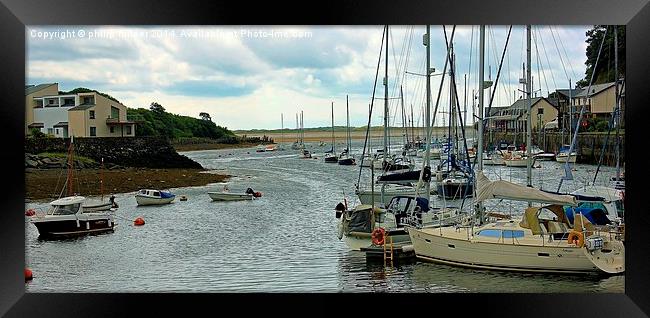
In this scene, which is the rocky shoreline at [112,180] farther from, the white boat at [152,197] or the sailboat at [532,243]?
the sailboat at [532,243]

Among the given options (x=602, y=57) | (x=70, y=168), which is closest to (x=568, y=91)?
(x=602, y=57)

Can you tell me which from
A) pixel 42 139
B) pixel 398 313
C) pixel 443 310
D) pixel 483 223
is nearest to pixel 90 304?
pixel 398 313

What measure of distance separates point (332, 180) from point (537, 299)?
48.9 feet

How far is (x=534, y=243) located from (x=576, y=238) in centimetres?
44

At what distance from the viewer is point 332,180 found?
67.2 feet

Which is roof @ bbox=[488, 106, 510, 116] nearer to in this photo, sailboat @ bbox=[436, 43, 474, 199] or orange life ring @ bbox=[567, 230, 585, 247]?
sailboat @ bbox=[436, 43, 474, 199]

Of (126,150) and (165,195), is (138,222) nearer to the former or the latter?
(165,195)

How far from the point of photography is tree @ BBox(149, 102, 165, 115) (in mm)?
14164

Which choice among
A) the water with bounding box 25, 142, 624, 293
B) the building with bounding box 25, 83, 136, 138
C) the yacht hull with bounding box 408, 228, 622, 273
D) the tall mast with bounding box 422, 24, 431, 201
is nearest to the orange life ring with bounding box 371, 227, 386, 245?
the water with bounding box 25, 142, 624, 293

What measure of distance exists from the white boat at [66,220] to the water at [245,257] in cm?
20

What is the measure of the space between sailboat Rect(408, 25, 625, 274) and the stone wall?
6.73m
